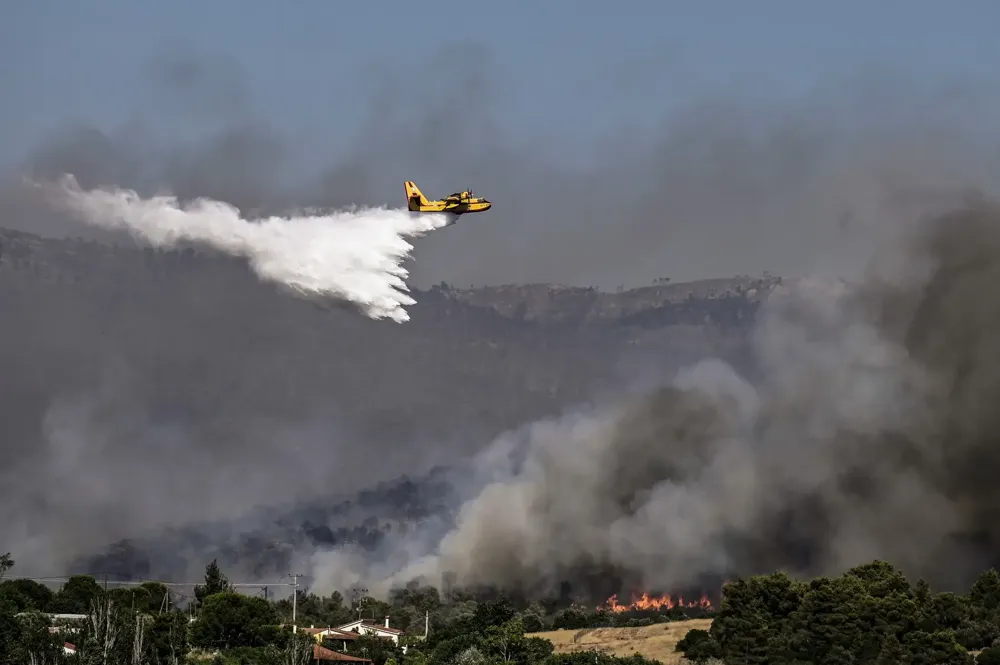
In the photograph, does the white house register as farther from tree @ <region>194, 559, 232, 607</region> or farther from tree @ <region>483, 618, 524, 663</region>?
tree @ <region>483, 618, 524, 663</region>

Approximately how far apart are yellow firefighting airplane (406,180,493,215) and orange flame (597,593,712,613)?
60.3 metres

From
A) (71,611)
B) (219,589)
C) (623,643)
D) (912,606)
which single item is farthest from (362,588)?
(912,606)

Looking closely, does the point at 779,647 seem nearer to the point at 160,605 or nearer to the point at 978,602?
the point at 978,602

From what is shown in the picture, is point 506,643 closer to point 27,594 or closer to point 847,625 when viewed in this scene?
point 847,625

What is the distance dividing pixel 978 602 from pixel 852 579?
11.6m

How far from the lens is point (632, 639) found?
118062 millimetres

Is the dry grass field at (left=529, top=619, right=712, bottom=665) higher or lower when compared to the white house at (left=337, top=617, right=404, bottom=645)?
lower

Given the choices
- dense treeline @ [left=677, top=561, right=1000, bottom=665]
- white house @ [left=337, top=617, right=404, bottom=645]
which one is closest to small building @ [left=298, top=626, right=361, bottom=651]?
white house @ [left=337, top=617, right=404, bottom=645]

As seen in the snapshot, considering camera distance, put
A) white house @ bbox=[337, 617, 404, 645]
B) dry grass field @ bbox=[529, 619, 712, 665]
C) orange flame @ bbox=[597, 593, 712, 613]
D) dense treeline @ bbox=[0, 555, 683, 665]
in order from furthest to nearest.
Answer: orange flame @ bbox=[597, 593, 712, 613]
white house @ bbox=[337, 617, 404, 645]
dry grass field @ bbox=[529, 619, 712, 665]
dense treeline @ bbox=[0, 555, 683, 665]

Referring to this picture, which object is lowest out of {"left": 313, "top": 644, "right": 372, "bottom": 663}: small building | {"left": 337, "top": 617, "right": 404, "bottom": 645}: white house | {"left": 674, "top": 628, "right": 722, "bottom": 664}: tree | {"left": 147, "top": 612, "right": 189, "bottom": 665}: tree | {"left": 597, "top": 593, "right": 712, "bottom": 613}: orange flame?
{"left": 674, "top": 628, "right": 722, "bottom": 664}: tree

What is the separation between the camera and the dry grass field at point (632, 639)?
111125 millimetres

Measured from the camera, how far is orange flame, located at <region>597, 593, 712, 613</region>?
5842 inches

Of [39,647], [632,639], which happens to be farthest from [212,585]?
[39,647]

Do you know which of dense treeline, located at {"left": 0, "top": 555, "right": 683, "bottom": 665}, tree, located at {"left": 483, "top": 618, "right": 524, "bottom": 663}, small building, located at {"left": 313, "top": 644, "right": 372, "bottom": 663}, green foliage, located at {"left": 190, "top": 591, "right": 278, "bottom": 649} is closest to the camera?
dense treeline, located at {"left": 0, "top": 555, "right": 683, "bottom": 665}
